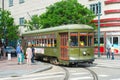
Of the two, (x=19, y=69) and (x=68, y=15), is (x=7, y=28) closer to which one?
(x=68, y=15)

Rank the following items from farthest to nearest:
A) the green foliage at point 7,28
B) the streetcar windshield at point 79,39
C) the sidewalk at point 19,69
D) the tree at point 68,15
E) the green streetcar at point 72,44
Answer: the green foliage at point 7,28 → the tree at point 68,15 → the streetcar windshield at point 79,39 → the green streetcar at point 72,44 → the sidewalk at point 19,69

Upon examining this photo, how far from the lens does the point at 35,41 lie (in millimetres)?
34500

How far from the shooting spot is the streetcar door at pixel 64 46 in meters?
26.8

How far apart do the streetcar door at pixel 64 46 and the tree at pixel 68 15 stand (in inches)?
875

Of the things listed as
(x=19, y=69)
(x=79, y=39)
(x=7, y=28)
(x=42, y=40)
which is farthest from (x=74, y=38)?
(x=7, y=28)

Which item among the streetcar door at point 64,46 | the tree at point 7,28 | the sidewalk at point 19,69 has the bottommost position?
the sidewalk at point 19,69

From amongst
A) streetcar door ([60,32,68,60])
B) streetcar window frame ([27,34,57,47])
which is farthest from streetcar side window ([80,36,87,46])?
streetcar window frame ([27,34,57,47])

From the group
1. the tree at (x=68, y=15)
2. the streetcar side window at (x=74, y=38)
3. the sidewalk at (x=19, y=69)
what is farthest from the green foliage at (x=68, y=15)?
the sidewalk at (x=19, y=69)

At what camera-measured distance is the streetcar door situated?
26812mm

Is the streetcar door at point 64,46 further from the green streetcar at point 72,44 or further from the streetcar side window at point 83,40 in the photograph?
the streetcar side window at point 83,40

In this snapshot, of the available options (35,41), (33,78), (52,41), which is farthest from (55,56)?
(33,78)

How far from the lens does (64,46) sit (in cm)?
2712

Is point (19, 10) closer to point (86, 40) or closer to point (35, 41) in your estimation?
point (35, 41)

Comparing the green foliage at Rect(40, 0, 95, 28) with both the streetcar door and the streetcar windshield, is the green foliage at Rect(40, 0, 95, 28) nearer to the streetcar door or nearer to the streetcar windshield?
the streetcar door
